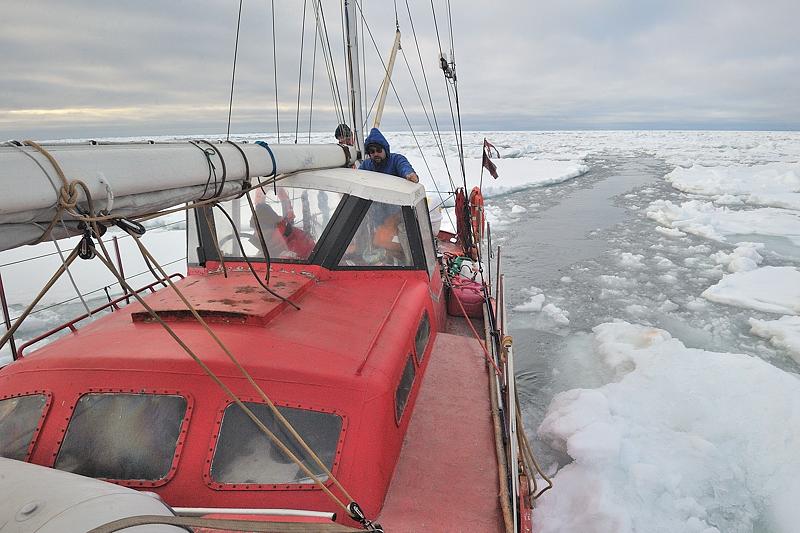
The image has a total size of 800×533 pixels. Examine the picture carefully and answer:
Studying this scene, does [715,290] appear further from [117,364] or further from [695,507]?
[117,364]

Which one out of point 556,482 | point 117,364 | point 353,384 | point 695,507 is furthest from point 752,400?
point 117,364

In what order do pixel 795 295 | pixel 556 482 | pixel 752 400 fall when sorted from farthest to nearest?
pixel 795 295
pixel 752 400
pixel 556 482

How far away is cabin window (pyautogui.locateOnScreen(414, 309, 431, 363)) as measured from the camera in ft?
11.6

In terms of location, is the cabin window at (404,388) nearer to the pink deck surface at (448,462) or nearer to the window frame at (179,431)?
the pink deck surface at (448,462)

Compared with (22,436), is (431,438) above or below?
below

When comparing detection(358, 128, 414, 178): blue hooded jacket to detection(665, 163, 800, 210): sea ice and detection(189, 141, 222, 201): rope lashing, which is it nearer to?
detection(189, 141, 222, 201): rope lashing

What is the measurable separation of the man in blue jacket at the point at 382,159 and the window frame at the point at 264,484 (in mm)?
3117

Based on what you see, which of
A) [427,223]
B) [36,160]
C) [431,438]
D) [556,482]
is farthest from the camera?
[427,223]

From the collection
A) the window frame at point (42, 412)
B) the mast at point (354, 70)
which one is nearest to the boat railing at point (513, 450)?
the window frame at point (42, 412)

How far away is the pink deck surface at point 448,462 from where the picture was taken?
7.74 ft

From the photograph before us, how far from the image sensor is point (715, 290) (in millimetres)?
8867

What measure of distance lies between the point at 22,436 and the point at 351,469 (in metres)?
1.67

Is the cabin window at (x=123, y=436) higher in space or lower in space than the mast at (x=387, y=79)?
lower

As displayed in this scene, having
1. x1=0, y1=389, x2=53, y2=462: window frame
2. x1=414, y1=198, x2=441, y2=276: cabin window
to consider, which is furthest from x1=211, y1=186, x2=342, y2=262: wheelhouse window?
x1=0, y1=389, x2=53, y2=462: window frame
